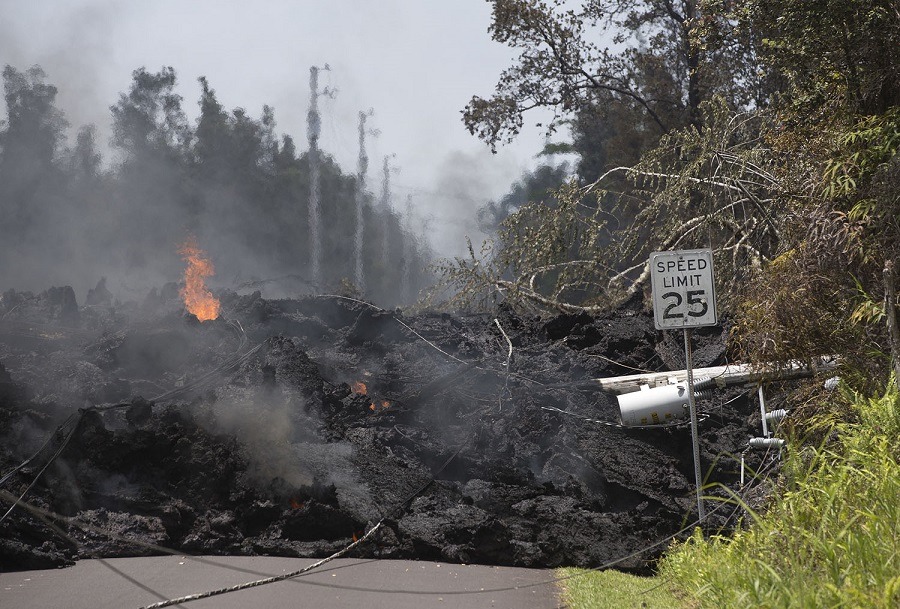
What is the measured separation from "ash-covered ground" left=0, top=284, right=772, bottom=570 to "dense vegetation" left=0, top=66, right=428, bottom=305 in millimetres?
11935

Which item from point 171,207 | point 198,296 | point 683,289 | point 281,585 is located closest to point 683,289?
point 683,289

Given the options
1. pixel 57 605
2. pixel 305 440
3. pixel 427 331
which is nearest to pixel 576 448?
pixel 305 440

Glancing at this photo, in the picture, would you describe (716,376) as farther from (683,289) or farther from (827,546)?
(827,546)

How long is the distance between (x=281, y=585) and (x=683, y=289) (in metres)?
4.85

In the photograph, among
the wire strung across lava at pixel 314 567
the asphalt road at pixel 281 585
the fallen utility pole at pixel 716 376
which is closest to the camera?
the asphalt road at pixel 281 585

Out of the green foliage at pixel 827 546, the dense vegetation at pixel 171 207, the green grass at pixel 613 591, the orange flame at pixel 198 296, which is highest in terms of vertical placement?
the dense vegetation at pixel 171 207

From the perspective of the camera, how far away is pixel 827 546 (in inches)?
192

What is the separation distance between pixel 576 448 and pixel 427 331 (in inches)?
235

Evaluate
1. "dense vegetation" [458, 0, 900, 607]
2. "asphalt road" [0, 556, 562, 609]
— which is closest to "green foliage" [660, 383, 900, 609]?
"dense vegetation" [458, 0, 900, 607]

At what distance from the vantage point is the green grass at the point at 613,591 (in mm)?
6602

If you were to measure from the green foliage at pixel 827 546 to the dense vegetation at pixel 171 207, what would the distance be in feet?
74.7

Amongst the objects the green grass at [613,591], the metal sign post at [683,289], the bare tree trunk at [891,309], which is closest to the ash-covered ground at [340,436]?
the green grass at [613,591]

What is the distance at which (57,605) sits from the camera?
6.29 metres

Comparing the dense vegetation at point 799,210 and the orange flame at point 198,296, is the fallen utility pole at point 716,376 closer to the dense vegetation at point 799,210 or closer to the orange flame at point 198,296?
the dense vegetation at point 799,210
